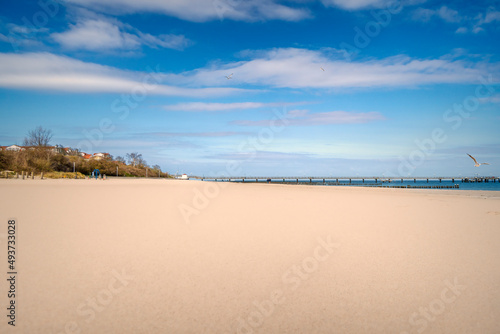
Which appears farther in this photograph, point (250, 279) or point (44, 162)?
point (44, 162)

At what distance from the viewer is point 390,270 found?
5688mm

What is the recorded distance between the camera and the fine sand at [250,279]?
3.83 metres

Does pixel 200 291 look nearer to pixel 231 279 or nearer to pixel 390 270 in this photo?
pixel 231 279

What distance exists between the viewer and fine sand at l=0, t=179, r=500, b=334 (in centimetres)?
383

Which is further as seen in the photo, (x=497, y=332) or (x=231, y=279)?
(x=231, y=279)

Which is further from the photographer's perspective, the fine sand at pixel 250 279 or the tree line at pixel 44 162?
the tree line at pixel 44 162

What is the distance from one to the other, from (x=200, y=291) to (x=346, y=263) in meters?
2.85

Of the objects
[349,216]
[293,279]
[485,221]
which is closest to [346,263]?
[293,279]

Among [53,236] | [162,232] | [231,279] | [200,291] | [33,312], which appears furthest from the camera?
[162,232]

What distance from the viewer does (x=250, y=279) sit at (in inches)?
203

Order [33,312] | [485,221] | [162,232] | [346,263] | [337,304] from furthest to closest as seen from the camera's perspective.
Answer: [485,221], [162,232], [346,263], [337,304], [33,312]

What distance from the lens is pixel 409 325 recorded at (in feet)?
12.5

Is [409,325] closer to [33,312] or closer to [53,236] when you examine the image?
[33,312]

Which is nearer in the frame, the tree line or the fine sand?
the fine sand
